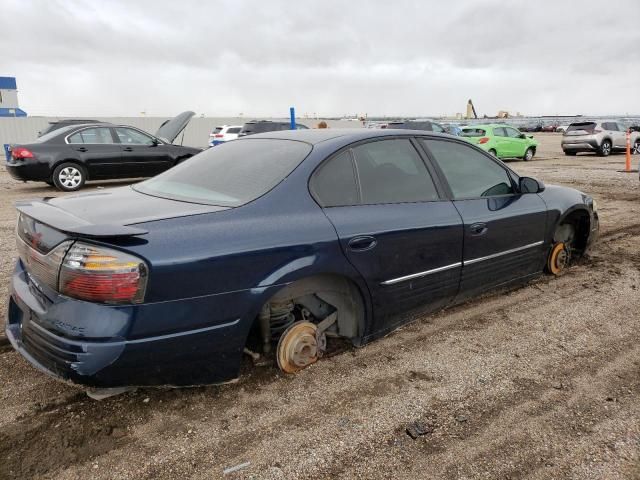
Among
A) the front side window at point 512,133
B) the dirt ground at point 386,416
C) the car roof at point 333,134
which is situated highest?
the front side window at point 512,133

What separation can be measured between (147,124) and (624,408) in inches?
1249

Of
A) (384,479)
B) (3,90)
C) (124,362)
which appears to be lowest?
(384,479)

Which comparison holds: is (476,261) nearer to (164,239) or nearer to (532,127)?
(164,239)

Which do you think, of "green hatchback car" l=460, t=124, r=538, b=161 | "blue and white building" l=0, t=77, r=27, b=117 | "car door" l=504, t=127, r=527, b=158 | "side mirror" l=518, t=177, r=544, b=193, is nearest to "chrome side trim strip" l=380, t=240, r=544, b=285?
"side mirror" l=518, t=177, r=544, b=193

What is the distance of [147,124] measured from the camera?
3053 centimetres

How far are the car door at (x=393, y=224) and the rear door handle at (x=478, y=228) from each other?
0.45ft

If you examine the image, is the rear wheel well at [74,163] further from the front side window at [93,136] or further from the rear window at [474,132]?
the rear window at [474,132]

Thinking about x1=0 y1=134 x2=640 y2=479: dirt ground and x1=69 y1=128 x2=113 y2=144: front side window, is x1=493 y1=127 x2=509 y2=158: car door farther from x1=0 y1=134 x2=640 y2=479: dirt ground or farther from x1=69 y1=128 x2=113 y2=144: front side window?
x1=0 y1=134 x2=640 y2=479: dirt ground

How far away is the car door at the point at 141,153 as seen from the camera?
10836mm

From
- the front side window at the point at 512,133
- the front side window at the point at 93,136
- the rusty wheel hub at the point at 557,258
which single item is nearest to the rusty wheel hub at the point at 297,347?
the rusty wheel hub at the point at 557,258

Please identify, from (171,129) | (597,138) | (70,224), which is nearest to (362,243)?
(70,224)

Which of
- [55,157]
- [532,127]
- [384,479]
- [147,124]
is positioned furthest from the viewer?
[532,127]

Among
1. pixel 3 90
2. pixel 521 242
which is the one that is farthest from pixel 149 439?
pixel 3 90

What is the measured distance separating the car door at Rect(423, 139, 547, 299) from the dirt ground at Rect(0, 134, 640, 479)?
44 cm
